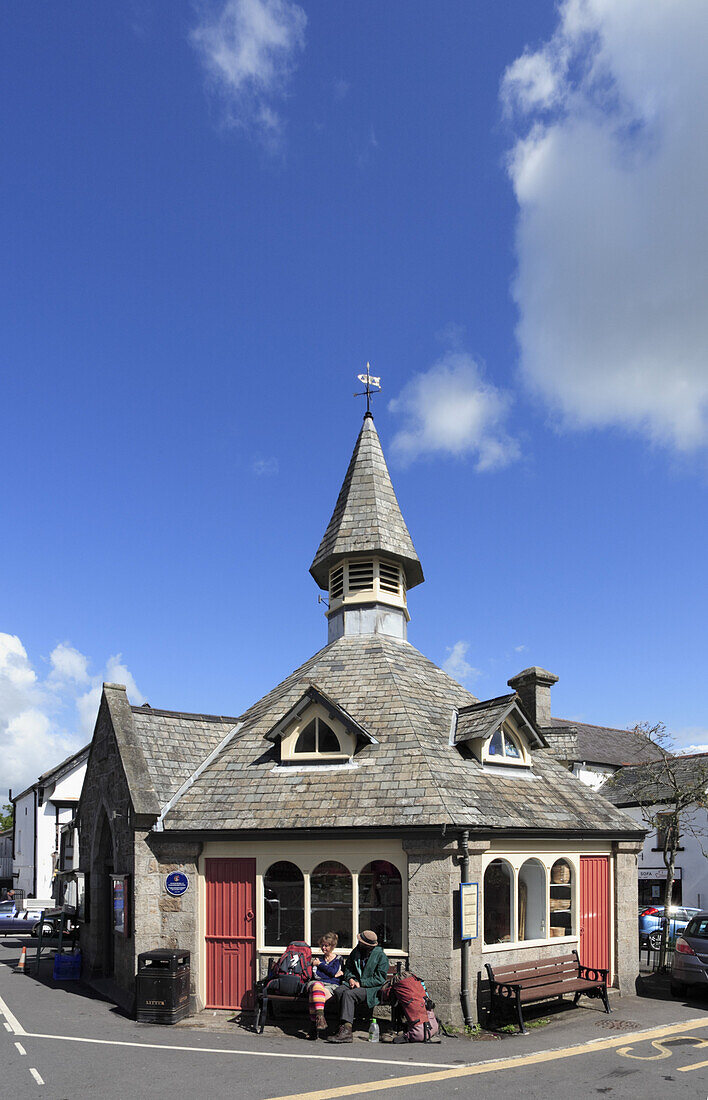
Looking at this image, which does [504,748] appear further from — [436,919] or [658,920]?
[658,920]

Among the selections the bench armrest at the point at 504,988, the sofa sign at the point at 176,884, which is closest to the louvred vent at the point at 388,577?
the sofa sign at the point at 176,884

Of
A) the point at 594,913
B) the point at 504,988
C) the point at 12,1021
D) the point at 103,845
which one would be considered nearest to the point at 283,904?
the point at 504,988

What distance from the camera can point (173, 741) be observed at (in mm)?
17656

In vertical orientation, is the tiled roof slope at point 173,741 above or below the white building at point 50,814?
above

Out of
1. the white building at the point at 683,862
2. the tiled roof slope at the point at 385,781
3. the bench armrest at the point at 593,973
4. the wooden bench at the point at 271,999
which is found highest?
the tiled roof slope at the point at 385,781

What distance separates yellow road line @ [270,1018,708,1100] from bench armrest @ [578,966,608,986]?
1.50 metres

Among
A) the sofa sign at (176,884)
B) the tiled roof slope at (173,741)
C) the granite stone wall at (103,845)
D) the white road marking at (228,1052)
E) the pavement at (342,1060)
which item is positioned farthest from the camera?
the granite stone wall at (103,845)

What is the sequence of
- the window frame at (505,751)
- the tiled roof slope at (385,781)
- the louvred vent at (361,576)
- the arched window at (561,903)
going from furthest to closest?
1. the louvred vent at (361,576)
2. the window frame at (505,751)
3. the arched window at (561,903)
4. the tiled roof slope at (385,781)

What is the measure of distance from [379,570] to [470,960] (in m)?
9.92

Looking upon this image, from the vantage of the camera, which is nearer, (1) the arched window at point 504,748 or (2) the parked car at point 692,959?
(2) the parked car at point 692,959

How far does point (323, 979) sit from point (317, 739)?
13.5 feet

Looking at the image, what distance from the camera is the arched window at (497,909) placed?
595 inches

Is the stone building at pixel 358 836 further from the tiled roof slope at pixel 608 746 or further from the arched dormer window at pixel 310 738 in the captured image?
the tiled roof slope at pixel 608 746

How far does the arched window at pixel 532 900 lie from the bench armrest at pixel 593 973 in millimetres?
929
